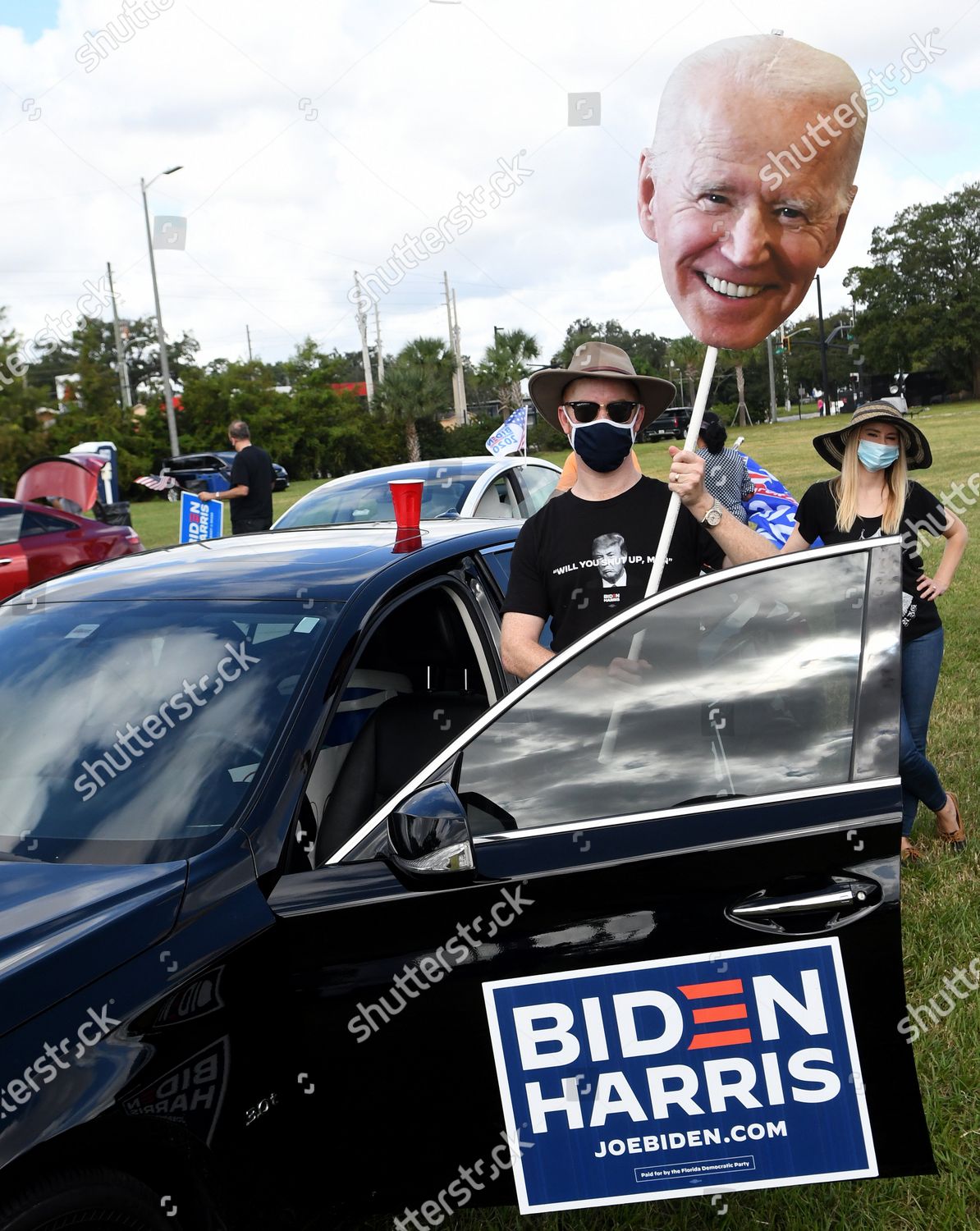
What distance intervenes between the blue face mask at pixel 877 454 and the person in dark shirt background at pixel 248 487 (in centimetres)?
729

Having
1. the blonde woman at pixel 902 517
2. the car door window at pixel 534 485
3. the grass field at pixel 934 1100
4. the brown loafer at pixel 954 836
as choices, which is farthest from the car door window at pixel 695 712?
the car door window at pixel 534 485

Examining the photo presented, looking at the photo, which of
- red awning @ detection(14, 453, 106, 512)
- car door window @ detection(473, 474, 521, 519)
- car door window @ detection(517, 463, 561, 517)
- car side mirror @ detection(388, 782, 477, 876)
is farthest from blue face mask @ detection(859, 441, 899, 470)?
red awning @ detection(14, 453, 106, 512)

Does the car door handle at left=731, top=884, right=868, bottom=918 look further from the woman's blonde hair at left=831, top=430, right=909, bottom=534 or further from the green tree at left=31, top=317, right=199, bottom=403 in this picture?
the green tree at left=31, top=317, right=199, bottom=403

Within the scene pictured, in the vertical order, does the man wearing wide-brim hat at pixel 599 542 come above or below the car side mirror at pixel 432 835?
above

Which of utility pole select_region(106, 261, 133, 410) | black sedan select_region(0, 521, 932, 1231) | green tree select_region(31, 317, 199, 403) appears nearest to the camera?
black sedan select_region(0, 521, 932, 1231)

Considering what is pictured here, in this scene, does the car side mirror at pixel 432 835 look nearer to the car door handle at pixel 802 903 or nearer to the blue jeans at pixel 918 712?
the car door handle at pixel 802 903

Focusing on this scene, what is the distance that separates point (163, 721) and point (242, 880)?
21.6 inches

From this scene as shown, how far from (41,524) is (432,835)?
10411 millimetres

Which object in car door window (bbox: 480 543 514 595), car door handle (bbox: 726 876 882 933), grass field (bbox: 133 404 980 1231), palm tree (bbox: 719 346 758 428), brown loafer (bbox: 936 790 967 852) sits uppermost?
palm tree (bbox: 719 346 758 428)

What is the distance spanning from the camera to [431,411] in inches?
2176

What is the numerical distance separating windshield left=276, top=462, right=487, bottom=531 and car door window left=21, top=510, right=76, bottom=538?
11.6ft

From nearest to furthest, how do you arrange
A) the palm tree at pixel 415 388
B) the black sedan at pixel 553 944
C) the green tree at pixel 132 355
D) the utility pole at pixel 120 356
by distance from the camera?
the black sedan at pixel 553 944
the utility pole at pixel 120 356
the palm tree at pixel 415 388
the green tree at pixel 132 355

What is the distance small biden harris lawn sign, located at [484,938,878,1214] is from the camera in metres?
2.09

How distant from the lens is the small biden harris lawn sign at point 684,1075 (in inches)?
82.4
